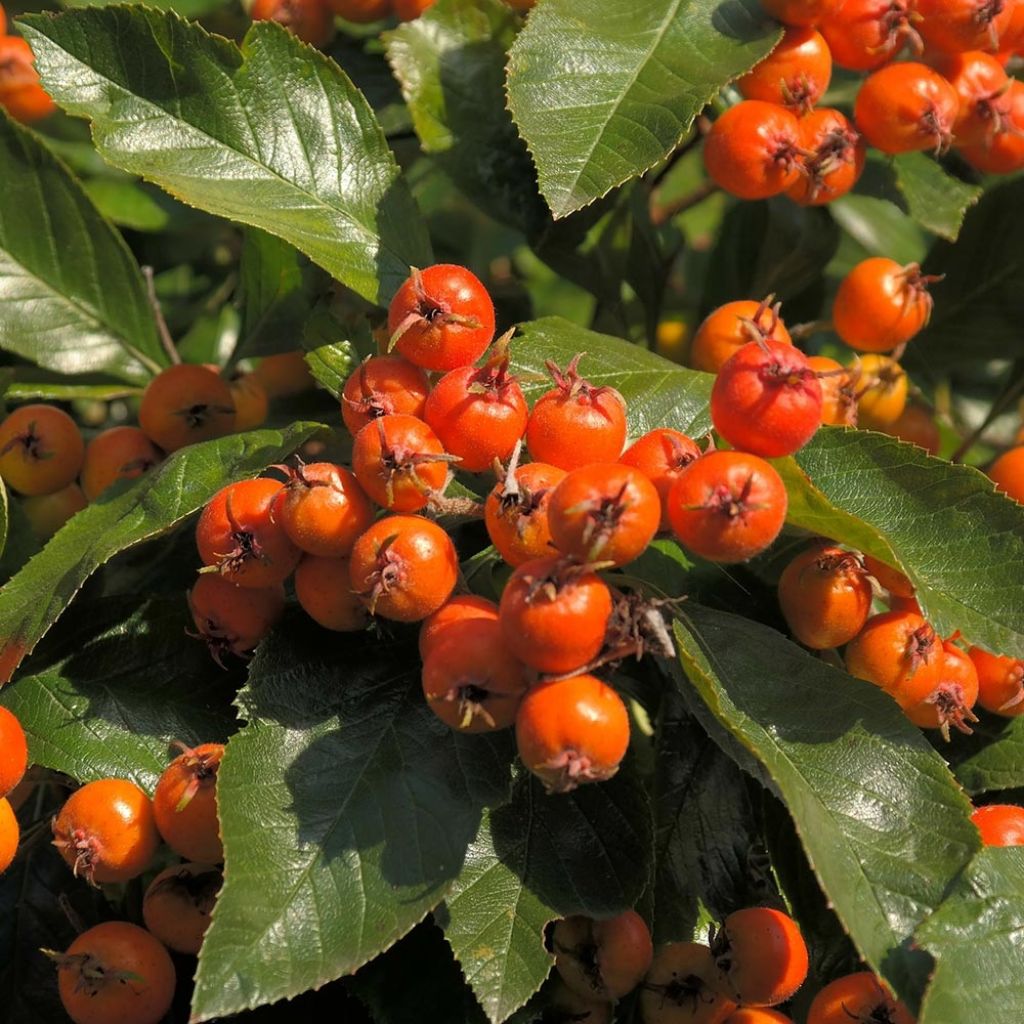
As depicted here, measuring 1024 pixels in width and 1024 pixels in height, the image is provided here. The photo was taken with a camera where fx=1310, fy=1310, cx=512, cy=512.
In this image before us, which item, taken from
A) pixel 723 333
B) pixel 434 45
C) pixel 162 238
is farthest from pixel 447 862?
pixel 162 238

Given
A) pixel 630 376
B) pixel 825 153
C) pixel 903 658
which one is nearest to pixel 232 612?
pixel 630 376

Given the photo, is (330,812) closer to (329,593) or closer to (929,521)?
(329,593)

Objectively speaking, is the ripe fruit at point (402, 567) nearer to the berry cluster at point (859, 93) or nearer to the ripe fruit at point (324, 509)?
the ripe fruit at point (324, 509)

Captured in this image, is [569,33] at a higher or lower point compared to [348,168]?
higher

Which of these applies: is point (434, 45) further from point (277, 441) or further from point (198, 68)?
point (277, 441)

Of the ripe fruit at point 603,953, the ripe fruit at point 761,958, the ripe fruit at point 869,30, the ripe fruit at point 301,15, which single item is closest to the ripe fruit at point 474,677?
the ripe fruit at point 603,953

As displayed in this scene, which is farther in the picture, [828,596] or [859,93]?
[859,93]
